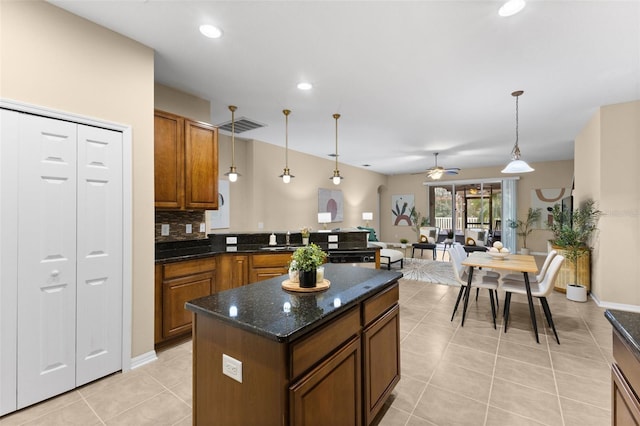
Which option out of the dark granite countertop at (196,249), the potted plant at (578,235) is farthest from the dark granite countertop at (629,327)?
the potted plant at (578,235)

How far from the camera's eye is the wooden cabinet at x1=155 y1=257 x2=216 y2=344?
2.74 metres

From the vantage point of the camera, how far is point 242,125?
4758mm

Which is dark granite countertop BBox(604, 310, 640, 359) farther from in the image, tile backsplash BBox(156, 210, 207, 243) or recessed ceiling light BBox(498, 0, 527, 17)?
tile backsplash BBox(156, 210, 207, 243)

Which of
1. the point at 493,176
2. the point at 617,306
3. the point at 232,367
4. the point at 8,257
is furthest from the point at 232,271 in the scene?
the point at 493,176

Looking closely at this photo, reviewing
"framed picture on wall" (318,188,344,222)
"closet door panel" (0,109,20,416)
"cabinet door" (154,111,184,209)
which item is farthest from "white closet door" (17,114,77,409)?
"framed picture on wall" (318,188,344,222)

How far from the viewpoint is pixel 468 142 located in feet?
19.2

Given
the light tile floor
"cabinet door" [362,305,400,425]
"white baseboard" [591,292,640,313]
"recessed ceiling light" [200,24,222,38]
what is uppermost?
"recessed ceiling light" [200,24,222,38]

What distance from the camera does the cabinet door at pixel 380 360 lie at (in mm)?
1641

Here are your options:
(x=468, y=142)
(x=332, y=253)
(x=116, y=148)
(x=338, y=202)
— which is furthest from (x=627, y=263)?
(x=116, y=148)

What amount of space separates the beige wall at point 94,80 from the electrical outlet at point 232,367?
1646 millimetres

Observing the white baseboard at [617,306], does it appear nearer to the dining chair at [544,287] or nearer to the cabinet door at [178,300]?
the dining chair at [544,287]

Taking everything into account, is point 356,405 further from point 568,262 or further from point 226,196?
point 568,262

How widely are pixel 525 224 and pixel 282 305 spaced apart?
929 centimetres

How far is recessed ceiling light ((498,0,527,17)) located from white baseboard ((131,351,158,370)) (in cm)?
400
